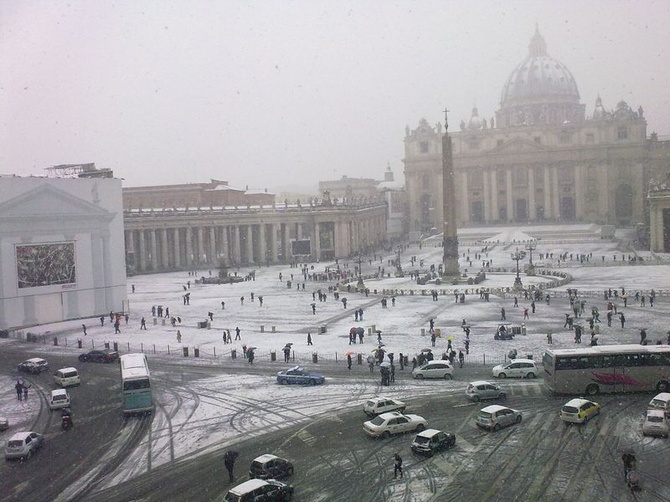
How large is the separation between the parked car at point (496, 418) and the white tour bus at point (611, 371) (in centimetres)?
345

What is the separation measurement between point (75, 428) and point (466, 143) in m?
104

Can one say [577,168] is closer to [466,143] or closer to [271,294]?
[466,143]

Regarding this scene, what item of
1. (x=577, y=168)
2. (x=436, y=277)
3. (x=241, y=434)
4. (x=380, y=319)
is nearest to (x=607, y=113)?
(x=577, y=168)

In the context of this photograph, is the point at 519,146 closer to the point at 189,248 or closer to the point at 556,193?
the point at 556,193

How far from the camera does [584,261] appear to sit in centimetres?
6912

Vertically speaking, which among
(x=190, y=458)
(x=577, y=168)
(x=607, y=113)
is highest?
(x=607, y=113)

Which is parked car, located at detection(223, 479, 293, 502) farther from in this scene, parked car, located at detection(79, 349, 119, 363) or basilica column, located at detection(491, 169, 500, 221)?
basilica column, located at detection(491, 169, 500, 221)

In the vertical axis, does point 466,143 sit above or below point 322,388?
above

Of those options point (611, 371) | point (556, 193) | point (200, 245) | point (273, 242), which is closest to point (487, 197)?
point (556, 193)

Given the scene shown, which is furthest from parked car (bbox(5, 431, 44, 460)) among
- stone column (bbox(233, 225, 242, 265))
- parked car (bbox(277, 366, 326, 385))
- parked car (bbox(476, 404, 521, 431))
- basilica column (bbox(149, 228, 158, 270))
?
stone column (bbox(233, 225, 242, 265))

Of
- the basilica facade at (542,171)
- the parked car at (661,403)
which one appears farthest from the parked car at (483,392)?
the basilica facade at (542,171)

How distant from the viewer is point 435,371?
28.7 metres

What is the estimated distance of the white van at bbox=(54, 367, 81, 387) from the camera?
29875 mm

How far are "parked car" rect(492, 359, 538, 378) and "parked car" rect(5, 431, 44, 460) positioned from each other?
15346mm
